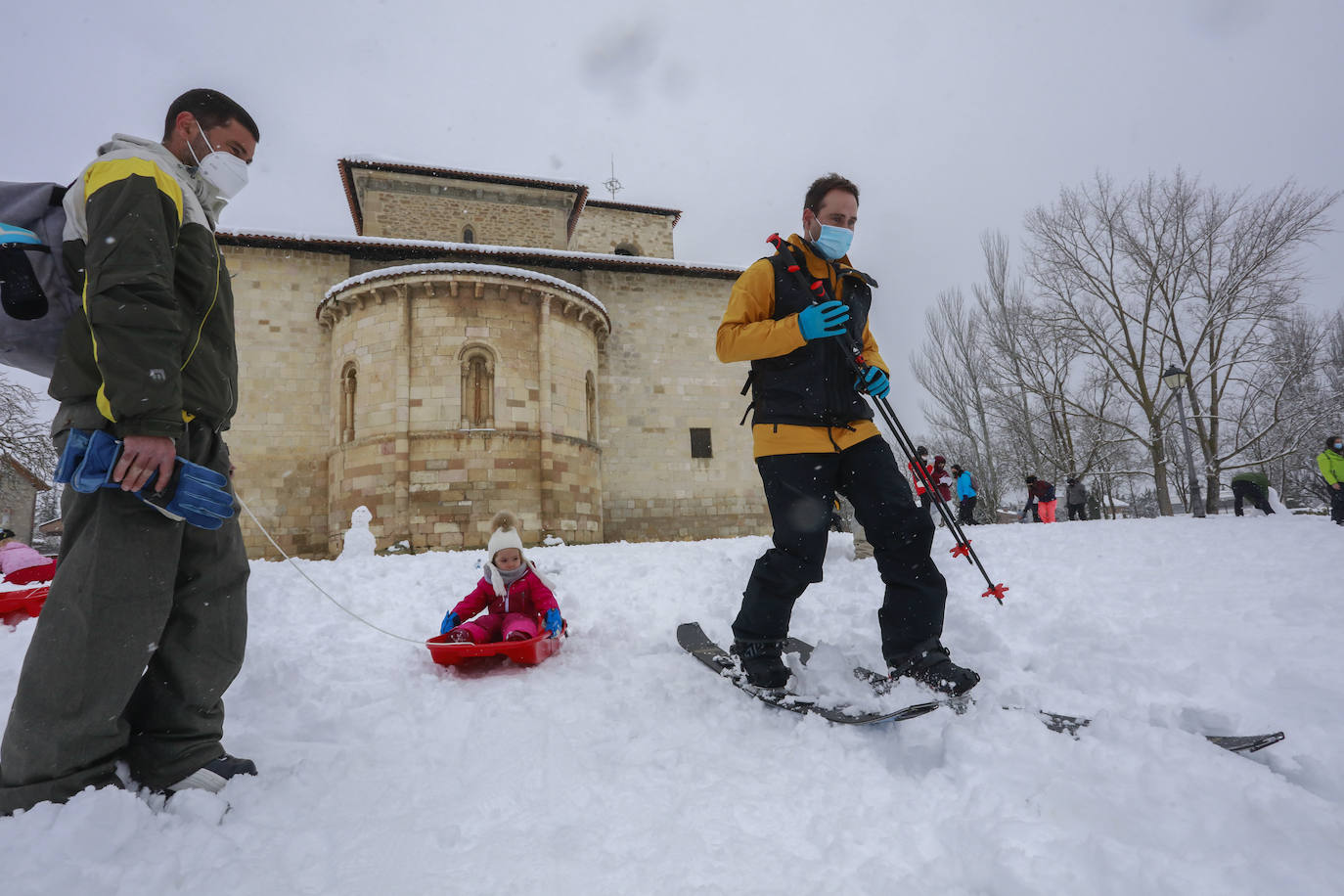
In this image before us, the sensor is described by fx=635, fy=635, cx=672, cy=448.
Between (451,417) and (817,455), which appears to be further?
(451,417)

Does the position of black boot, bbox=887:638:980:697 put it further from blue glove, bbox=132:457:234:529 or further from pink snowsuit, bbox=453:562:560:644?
blue glove, bbox=132:457:234:529

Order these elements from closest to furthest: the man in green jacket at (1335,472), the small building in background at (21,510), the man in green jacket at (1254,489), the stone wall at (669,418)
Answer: the man in green jacket at (1335,472) → the man in green jacket at (1254,489) → the stone wall at (669,418) → the small building in background at (21,510)

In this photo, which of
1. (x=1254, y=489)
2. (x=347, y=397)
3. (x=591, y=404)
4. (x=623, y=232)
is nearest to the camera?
(x=1254, y=489)

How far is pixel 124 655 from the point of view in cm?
180

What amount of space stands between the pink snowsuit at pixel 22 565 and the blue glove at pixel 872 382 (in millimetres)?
7392

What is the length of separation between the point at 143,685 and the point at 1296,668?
13.4ft

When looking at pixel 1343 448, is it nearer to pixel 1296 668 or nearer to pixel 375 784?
pixel 1296 668

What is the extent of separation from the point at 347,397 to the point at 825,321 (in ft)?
46.0

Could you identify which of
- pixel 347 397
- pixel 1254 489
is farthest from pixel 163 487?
pixel 1254 489

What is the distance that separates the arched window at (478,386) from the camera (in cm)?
1357

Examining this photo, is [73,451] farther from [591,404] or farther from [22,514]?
[22,514]

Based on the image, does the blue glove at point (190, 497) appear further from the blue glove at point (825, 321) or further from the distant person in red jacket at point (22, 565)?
the distant person in red jacket at point (22, 565)

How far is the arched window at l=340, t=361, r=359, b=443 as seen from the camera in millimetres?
14141

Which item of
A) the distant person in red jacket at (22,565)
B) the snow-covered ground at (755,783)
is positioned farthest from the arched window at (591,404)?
the snow-covered ground at (755,783)
